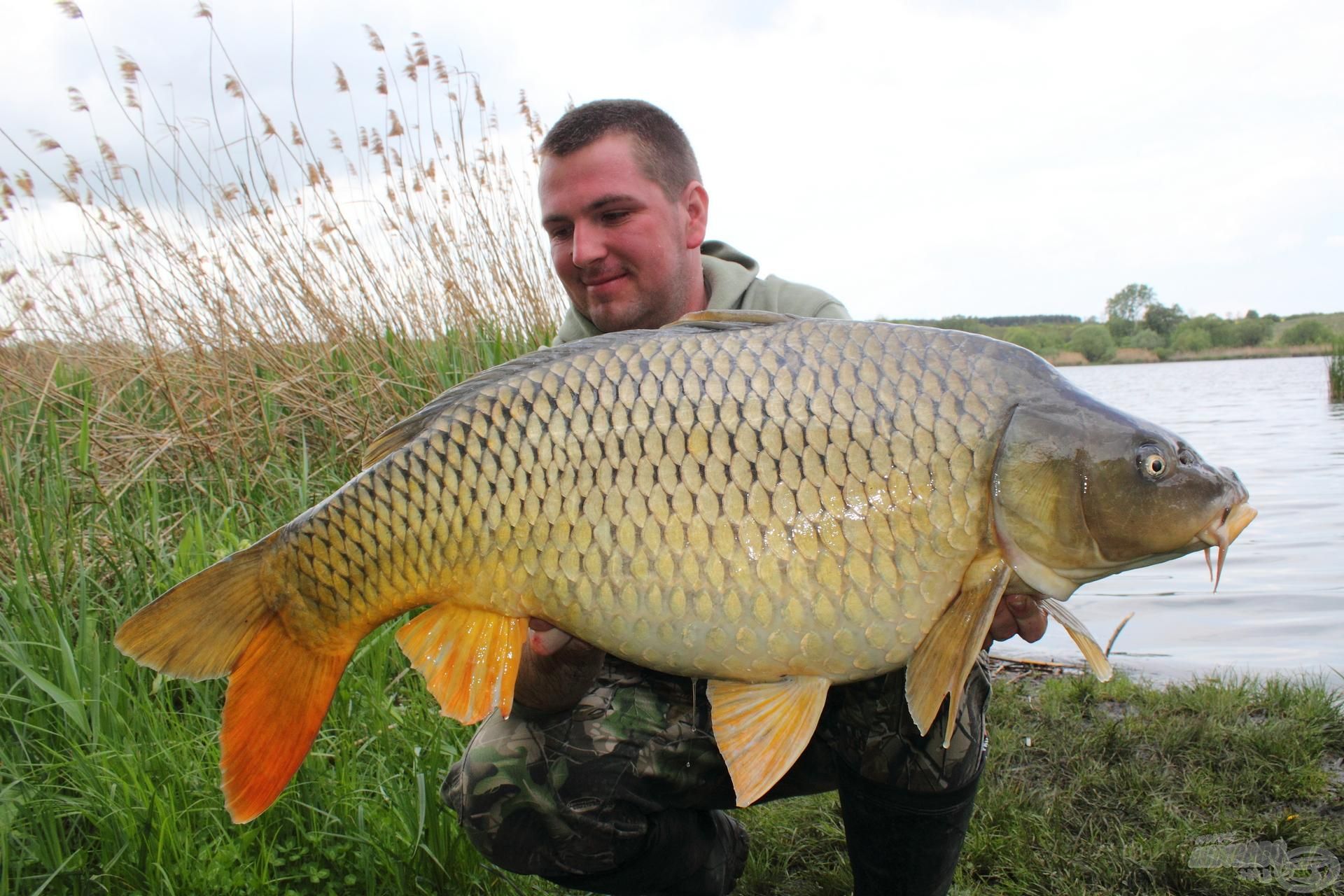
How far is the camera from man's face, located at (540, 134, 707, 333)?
1980mm

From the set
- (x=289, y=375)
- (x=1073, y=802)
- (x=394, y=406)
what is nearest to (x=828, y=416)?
(x=1073, y=802)

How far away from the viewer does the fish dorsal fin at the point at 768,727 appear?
47.4 inches

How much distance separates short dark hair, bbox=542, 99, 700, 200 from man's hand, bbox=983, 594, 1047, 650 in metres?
1.14

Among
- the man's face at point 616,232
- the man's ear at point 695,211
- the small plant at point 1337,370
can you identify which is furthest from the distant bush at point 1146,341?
the man's face at point 616,232

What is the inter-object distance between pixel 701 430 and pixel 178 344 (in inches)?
122

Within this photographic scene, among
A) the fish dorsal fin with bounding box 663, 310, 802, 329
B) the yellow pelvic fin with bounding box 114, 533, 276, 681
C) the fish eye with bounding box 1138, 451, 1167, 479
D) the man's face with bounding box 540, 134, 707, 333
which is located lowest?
the yellow pelvic fin with bounding box 114, 533, 276, 681

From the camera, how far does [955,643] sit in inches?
45.2

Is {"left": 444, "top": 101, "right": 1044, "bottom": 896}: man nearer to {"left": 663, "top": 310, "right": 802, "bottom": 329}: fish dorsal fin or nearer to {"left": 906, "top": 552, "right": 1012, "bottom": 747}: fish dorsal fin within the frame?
{"left": 906, "top": 552, "right": 1012, "bottom": 747}: fish dorsal fin

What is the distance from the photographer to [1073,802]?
2037 mm

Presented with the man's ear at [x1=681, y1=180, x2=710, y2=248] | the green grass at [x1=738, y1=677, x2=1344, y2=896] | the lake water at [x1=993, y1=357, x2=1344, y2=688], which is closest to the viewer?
the green grass at [x1=738, y1=677, x2=1344, y2=896]

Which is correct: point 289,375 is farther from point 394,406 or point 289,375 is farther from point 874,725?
point 874,725

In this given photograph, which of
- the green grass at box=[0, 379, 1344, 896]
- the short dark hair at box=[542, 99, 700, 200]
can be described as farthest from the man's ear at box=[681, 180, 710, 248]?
the green grass at box=[0, 379, 1344, 896]

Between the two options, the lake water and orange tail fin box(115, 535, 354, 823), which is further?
the lake water

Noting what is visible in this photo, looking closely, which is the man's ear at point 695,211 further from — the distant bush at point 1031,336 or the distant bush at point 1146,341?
the distant bush at point 1146,341
